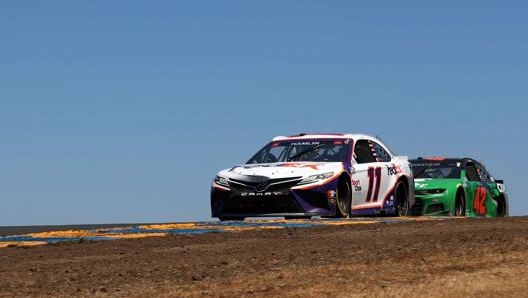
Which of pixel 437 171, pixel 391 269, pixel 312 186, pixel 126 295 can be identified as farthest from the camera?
pixel 437 171

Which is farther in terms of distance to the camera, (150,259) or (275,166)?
(275,166)

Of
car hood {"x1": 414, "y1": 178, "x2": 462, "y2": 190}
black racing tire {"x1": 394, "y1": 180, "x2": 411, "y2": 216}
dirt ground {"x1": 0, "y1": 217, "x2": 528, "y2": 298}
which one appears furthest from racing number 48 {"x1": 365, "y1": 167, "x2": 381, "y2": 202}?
dirt ground {"x1": 0, "y1": 217, "x2": 528, "y2": 298}

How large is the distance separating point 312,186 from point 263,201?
27.0 inches

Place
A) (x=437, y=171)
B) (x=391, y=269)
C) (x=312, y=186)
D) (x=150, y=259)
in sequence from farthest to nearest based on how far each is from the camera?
(x=437, y=171)
(x=312, y=186)
(x=150, y=259)
(x=391, y=269)

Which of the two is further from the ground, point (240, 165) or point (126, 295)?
point (240, 165)

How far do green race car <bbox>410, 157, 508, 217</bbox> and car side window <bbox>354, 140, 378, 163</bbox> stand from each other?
7.10ft

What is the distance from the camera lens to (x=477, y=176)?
69.0ft

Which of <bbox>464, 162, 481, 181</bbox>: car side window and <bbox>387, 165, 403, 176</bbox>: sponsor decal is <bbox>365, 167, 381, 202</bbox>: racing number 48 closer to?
<bbox>387, 165, 403, 176</bbox>: sponsor decal

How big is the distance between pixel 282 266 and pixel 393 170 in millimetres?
9534

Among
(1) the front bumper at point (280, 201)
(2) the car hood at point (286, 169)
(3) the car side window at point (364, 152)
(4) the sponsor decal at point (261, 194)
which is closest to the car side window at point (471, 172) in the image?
(3) the car side window at point (364, 152)

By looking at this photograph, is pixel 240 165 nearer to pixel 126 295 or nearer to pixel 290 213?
pixel 290 213

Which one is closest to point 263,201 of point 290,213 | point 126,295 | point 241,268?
point 290,213

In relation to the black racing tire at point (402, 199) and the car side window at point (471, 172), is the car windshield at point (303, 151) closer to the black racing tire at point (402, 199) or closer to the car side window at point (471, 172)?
the black racing tire at point (402, 199)

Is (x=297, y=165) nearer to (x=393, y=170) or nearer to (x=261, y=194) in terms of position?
(x=261, y=194)
